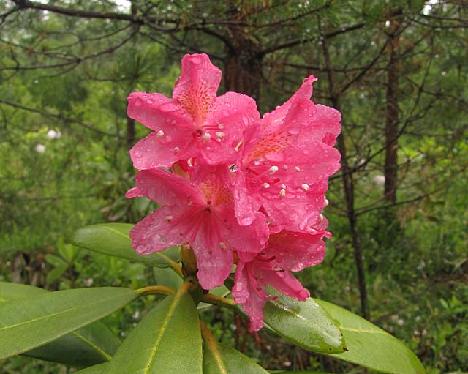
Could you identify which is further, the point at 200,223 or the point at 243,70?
the point at 243,70

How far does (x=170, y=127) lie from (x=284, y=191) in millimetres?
222

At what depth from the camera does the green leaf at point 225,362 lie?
110 centimetres

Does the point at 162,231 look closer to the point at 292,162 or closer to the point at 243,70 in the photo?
the point at 292,162

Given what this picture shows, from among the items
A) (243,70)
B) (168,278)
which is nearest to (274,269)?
(168,278)

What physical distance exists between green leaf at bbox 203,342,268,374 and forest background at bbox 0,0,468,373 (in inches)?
32.1

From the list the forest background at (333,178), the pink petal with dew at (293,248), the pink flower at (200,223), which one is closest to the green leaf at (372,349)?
the pink petal with dew at (293,248)

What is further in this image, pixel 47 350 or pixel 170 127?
pixel 47 350

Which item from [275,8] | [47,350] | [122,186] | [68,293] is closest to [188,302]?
[68,293]

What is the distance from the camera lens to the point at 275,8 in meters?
2.15

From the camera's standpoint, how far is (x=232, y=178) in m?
1.03

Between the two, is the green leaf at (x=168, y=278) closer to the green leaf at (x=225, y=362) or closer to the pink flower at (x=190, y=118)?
the green leaf at (x=225, y=362)

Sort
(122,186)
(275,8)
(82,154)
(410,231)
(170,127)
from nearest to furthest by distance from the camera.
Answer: (170,127)
(275,8)
(122,186)
(410,231)
(82,154)

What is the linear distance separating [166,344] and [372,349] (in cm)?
44

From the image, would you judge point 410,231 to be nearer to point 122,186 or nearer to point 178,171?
point 122,186
